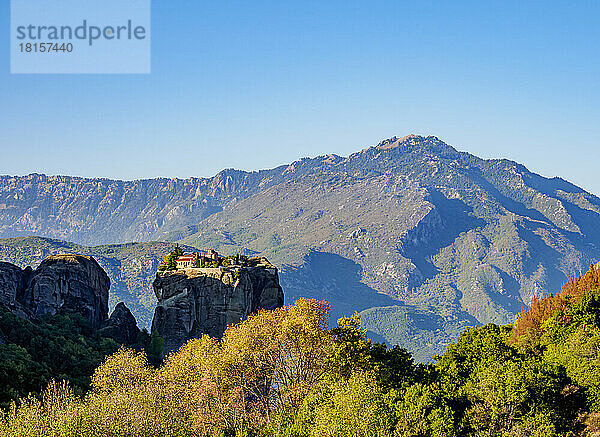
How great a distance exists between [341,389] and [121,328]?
79.2 metres

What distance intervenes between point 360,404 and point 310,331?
12.9 meters

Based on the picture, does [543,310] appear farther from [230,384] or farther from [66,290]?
[66,290]

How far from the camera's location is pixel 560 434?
57500 millimetres

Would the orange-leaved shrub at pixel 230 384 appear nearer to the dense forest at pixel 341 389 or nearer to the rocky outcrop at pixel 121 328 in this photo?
the dense forest at pixel 341 389

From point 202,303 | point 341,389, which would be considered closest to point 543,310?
point 341,389

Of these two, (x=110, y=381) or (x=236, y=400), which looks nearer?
(x=236, y=400)

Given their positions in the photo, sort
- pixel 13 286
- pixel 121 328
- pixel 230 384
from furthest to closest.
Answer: pixel 121 328, pixel 13 286, pixel 230 384

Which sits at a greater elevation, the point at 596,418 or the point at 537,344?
the point at 537,344

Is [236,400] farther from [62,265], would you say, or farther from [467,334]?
[62,265]

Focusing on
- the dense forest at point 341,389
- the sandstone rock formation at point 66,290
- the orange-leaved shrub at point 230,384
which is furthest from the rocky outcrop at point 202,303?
the orange-leaved shrub at point 230,384

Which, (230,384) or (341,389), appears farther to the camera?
(230,384)

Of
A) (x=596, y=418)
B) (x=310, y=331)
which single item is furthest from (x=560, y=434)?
(x=310, y=331)

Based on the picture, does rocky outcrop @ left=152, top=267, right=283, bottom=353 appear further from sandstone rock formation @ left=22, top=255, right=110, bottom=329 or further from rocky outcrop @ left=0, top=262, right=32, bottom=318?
rocky outcrop @ left=0, top=262, right=32, bottom=318

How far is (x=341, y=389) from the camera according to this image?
5662 cm
